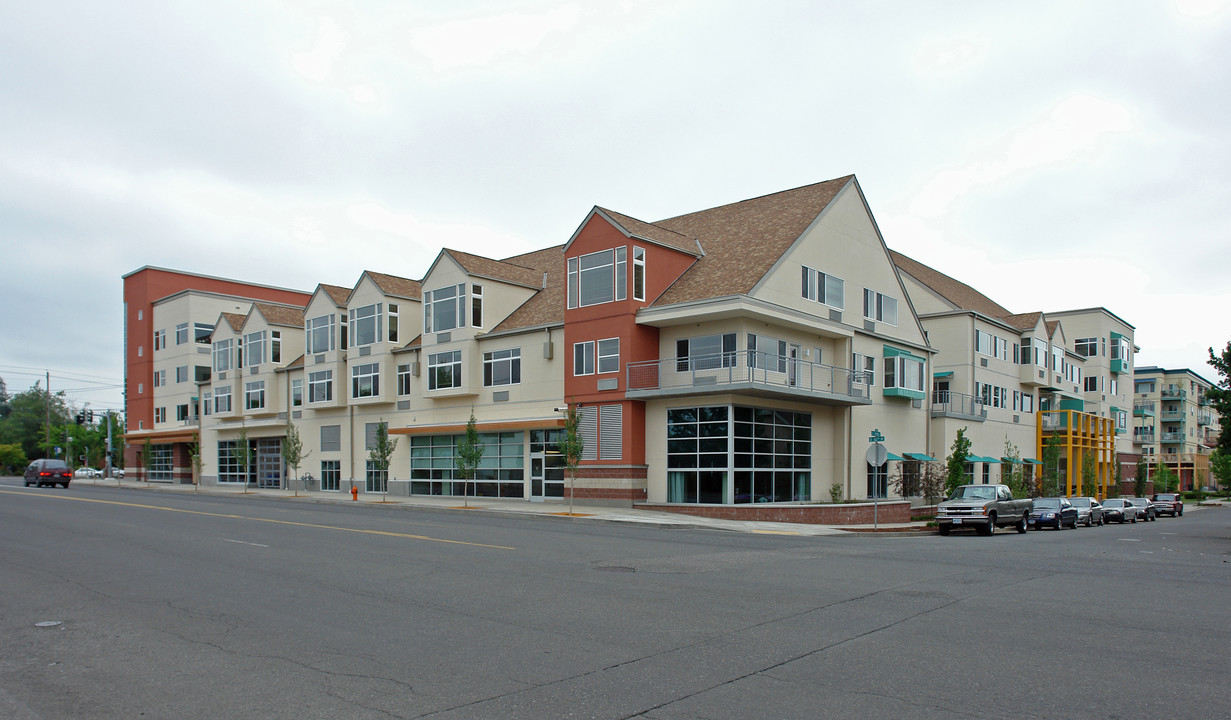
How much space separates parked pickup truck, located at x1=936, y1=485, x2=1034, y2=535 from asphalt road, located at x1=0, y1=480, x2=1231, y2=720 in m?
8.76

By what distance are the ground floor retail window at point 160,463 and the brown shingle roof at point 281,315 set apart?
62.3 ft

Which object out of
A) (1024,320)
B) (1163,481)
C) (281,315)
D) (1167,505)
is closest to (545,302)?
(281,315)

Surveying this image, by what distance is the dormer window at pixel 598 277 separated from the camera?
32.2 meters

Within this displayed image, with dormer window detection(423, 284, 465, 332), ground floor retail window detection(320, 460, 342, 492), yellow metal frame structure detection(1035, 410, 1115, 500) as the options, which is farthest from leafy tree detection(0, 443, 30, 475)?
→ yellow metal frame structure detection(1035, 410, 1115, 500)

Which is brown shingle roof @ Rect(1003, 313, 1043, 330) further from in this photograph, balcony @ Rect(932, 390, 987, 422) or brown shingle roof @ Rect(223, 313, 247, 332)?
brown shingle roof @ Rect(223, 313, 247, 332)

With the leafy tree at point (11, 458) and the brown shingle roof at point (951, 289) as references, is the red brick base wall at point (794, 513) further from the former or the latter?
the leafy tree at point (11, 458)

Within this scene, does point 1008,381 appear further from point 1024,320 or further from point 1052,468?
point 1052,468

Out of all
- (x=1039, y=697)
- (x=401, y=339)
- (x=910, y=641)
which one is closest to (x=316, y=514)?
(x=401, y=339)

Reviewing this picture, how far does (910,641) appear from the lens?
8.73m

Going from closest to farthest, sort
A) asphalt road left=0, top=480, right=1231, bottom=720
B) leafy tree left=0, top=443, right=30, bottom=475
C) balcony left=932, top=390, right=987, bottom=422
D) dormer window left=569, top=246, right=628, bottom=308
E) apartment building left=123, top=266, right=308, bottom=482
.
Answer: asphalt road left=0, top=480, right=1231, bottom=720 → dormer window left=569, top=246, right=628, bottom=308 → balcony left=932, top=390, right=987, bottom=422 → apartment building left=123, top=266, right=308, bottom=482 → leafy tree left=0, top=443, right=30, bottom=475

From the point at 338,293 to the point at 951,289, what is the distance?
37.6m

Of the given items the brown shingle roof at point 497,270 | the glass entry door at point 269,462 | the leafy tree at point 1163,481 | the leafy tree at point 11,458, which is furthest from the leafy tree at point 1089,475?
the leafy tree at point 11,458

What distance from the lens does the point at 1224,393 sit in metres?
30.1

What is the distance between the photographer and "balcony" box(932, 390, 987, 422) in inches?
1684
